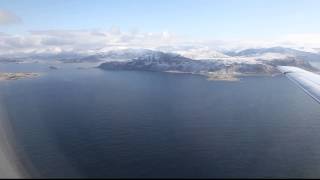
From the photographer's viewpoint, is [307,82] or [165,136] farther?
[165,136]

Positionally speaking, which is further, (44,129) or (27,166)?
(44,129)

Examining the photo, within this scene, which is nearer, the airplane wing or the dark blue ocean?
the airplane wing

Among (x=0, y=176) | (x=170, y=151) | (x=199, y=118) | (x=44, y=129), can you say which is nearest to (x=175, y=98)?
(x=199, y=118)

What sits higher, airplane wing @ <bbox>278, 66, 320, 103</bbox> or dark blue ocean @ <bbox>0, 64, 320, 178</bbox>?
airplane wing @ <bbox>278, 66, 320, 103</bbox>

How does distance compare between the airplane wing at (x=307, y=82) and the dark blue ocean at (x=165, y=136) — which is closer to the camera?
the airplane wing at (x=307, y=82)

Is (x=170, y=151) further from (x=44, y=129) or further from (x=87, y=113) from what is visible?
(x=87, y=113)

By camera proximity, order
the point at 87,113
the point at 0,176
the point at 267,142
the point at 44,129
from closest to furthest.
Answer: the point at 0,176 → the point at 267,142 → the point at 44,129 → the point at 87,113

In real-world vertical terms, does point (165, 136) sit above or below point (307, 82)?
below

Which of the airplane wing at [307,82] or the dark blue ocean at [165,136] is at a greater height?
the airplane wing at [307,82]
